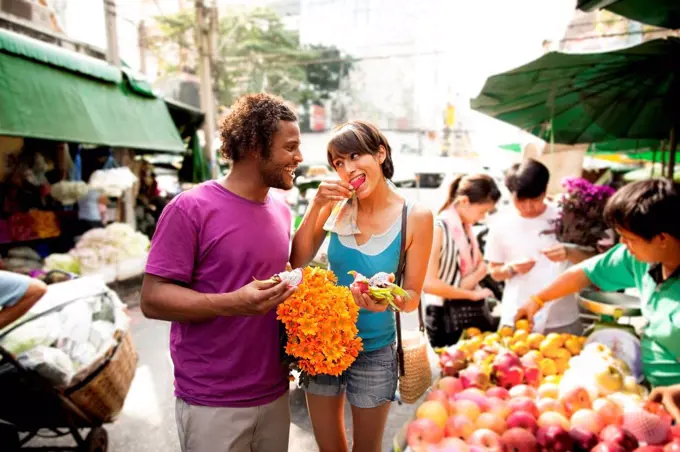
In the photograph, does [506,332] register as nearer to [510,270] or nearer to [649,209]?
[510,270]

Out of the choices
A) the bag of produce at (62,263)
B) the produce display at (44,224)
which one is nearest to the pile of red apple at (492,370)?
the bag of produce at (62,263)

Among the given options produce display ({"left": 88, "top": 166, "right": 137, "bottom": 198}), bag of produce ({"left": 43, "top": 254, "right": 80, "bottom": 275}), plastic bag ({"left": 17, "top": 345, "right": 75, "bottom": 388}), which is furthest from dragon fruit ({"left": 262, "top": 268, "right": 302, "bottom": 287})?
produce display ({"left": 88, "top": 166, "right": 137, "bottom": 198})

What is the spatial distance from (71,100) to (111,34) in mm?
3033

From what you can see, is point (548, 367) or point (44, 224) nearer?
point (548, 367)

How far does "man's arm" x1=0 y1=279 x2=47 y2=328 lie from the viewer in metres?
2.46

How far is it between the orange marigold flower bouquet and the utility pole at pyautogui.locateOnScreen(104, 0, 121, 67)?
8769mm

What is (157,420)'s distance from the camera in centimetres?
411

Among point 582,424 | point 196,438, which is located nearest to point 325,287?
point 196,438

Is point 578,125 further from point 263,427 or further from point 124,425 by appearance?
point 124,425

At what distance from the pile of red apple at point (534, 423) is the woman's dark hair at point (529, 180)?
1474mm

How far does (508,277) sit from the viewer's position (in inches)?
133

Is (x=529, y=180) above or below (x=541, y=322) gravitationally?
above

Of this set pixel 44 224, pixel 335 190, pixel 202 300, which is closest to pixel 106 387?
pixel 202 300

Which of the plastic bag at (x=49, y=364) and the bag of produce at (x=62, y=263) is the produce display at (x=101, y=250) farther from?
the plastic bag at (x=49, y=364)
